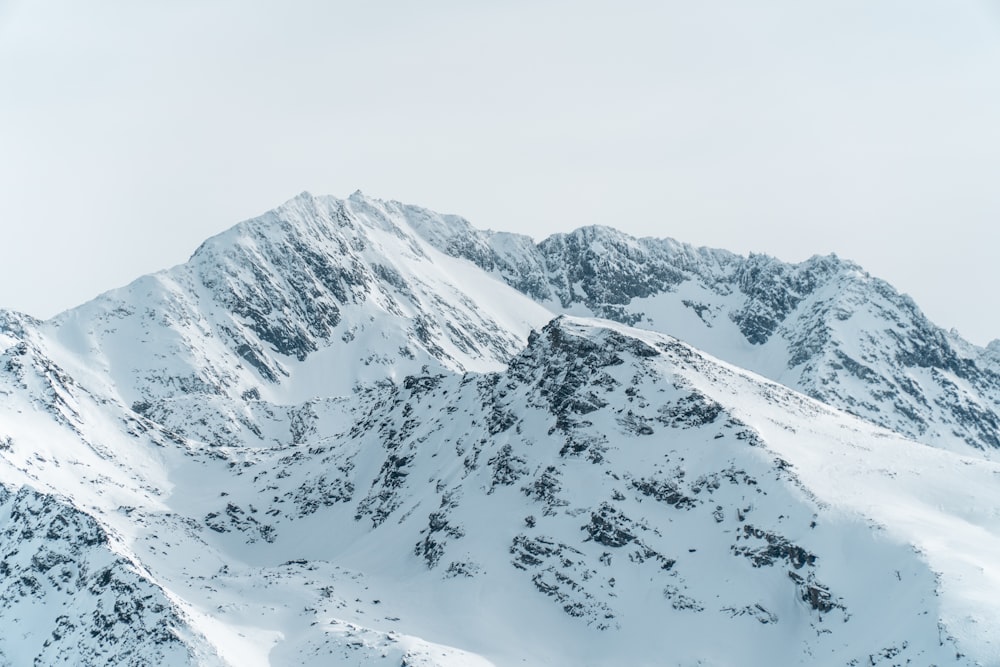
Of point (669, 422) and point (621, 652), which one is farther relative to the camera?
point (669, 422)

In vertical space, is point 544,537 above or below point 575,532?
below

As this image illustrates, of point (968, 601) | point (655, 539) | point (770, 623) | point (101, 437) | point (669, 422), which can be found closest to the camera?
point (968, 601)

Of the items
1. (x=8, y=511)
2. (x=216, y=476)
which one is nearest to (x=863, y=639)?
(x=8, y=511)

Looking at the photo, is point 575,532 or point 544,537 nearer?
point 544,537

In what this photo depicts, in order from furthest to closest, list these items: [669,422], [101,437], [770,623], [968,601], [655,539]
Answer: [101,437]
[669,422]
[655,539]
[770,623]
[968,601]

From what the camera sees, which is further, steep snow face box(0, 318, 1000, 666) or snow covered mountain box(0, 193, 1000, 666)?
steep snow face box(0, 318, 1000, 666)

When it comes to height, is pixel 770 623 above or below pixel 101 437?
below

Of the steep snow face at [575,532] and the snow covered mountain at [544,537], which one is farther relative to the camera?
the steep snow face at [575,532]

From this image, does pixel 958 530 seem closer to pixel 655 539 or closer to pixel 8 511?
pixel 655 539

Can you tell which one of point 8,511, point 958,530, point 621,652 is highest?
point 8,511
